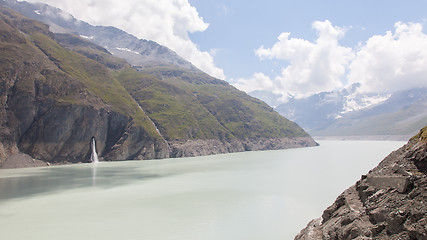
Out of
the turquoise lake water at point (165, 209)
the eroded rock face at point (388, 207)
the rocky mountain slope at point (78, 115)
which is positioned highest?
the rocky mountain slope at point (78, 115)

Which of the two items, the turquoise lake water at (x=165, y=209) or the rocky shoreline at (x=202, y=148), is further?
the rocky shoreline at (x=202, y=148)

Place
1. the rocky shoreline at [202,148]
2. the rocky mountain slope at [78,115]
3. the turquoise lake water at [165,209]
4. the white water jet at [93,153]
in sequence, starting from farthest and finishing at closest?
the white water jet at [93,153] → the rocky mountain slope at [78,115] → the rocky shoreline at [202,148] → the turquoise lake water at [165,209]

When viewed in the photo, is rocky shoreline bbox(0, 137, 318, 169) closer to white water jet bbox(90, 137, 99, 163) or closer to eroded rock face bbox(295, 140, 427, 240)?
white water jet bbox(90, 137, 99, 163)

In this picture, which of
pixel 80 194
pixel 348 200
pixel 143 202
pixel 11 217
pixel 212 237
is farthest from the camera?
pixel 80 194

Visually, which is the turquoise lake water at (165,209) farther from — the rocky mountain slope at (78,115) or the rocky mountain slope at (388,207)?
the rocky mountain slope at (78,115)

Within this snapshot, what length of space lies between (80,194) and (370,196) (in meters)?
37.3

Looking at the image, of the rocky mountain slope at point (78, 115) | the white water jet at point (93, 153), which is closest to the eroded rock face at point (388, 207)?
the rocky mountain slope at point (78, 115)

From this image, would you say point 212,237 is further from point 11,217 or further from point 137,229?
point 11,217

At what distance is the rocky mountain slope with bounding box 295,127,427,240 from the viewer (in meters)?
10.9

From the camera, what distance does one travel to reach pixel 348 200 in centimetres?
1702

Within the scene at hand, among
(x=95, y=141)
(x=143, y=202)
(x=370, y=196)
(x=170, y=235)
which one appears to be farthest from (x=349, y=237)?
(x=95, y=141)

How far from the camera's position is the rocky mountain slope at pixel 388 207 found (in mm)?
10922

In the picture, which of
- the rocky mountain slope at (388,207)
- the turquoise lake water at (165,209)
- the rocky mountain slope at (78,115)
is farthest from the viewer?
the rocky mountain slope at (78,115)

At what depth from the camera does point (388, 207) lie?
12.6 meters
